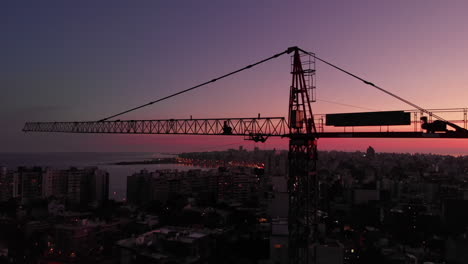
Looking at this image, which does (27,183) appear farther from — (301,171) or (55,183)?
(301,171)

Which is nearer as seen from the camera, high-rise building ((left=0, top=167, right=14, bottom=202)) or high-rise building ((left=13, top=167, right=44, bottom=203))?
high-rise building ((left=0, top=167, right=14, bottom=202))

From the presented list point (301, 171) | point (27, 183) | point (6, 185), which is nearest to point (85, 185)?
point (27, 183)

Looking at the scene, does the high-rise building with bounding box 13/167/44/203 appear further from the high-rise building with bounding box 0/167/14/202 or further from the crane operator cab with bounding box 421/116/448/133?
the crane operator cab with bounding box 421/116/448/133

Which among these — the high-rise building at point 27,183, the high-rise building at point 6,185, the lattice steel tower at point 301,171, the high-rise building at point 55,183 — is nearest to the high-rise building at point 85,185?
the high-rise building at point 55,183

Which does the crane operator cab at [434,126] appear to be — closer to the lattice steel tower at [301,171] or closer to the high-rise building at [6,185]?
the lattice steel tower at [301,171]

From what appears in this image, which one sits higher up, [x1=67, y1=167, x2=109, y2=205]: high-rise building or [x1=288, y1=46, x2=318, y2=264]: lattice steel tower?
[x1=288, y1=46, x2=318, y2=264]: lattice steel tower

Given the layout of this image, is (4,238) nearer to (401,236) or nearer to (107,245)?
(107,245)

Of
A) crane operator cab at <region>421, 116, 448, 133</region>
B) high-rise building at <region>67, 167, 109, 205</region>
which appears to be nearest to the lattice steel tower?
crane operator cab at <region>421, 116, 448, 133</region>

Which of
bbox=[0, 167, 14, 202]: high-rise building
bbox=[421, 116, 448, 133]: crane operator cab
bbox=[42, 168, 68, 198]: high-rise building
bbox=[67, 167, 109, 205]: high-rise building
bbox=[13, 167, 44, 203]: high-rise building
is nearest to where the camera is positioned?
bbox=[421, 116, 448, 133]: crane operator cab

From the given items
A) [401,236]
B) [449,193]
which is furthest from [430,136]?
[449,193]
